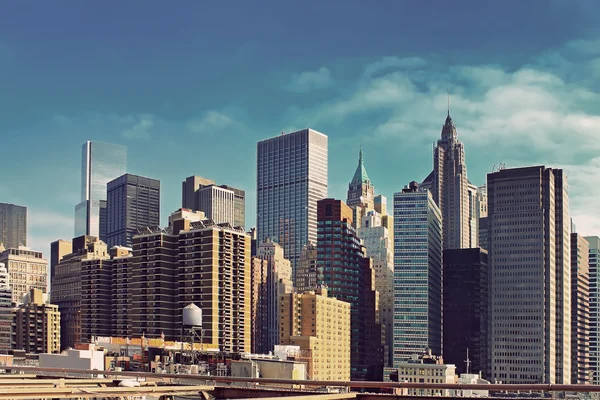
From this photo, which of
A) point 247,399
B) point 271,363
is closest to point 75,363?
point 271,363

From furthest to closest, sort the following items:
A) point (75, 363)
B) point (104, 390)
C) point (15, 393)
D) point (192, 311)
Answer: point (192, 311), point (75, 363), point (104, 390), point (15, 393)

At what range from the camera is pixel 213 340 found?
654 feet

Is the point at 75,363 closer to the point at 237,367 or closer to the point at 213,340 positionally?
the point at 237,367

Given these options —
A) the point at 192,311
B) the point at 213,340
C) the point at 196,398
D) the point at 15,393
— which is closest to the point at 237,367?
the point at 192,311

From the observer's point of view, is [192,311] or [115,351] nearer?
[192,311]

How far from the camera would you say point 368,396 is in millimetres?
25109

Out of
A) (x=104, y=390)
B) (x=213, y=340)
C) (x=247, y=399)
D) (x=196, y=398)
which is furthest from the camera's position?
(x=213, y=340)

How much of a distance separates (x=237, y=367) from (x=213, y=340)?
6756 centimetres

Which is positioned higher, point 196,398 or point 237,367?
point 196,398

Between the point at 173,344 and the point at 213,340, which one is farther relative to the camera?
the point at 213,340

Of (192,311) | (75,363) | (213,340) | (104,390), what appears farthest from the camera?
(213,340)

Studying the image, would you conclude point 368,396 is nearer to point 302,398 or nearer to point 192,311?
point 302,398

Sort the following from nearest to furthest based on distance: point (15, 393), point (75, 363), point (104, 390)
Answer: point (15, 393)
point (104, 390)
point (75, 363)

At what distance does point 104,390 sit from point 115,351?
6274 inches
